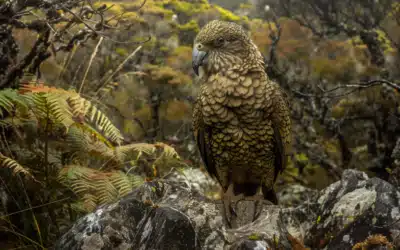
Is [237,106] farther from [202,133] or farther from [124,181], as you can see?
[124,181]

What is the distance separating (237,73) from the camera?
10.1 feet

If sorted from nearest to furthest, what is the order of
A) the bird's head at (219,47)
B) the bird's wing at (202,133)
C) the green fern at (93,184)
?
the bird's head at (219,47)
the bird's wing at (202,133)
the green fern at (93,184)

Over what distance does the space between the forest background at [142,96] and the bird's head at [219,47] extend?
1248 millimetres

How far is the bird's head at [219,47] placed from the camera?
2.99 metres

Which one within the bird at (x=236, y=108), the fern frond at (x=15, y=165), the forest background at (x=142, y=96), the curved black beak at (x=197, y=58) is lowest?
the forest background at (x=142, y=96)

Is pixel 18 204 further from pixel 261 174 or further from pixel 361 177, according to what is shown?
pixel 361 177

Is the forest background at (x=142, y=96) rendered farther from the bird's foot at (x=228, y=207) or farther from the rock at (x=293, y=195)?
the bird's foot at (x=228, y=207)

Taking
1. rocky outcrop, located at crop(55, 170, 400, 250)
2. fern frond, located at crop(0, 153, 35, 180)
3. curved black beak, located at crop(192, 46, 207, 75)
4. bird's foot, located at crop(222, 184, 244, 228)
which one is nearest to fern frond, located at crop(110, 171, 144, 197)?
fern frond, located at crop(0, 153, 35, 180)

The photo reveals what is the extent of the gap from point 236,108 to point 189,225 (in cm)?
95

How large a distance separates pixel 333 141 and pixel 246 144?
5.54 metres

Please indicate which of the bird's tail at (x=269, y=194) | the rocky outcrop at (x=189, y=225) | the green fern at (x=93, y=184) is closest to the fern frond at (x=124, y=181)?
the green fern at (x=93, y=184)

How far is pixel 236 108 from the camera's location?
310 centimetres

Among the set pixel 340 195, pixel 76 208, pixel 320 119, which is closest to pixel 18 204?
pixel 76 208

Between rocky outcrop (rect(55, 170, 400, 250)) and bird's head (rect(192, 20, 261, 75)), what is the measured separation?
3.10 ft
